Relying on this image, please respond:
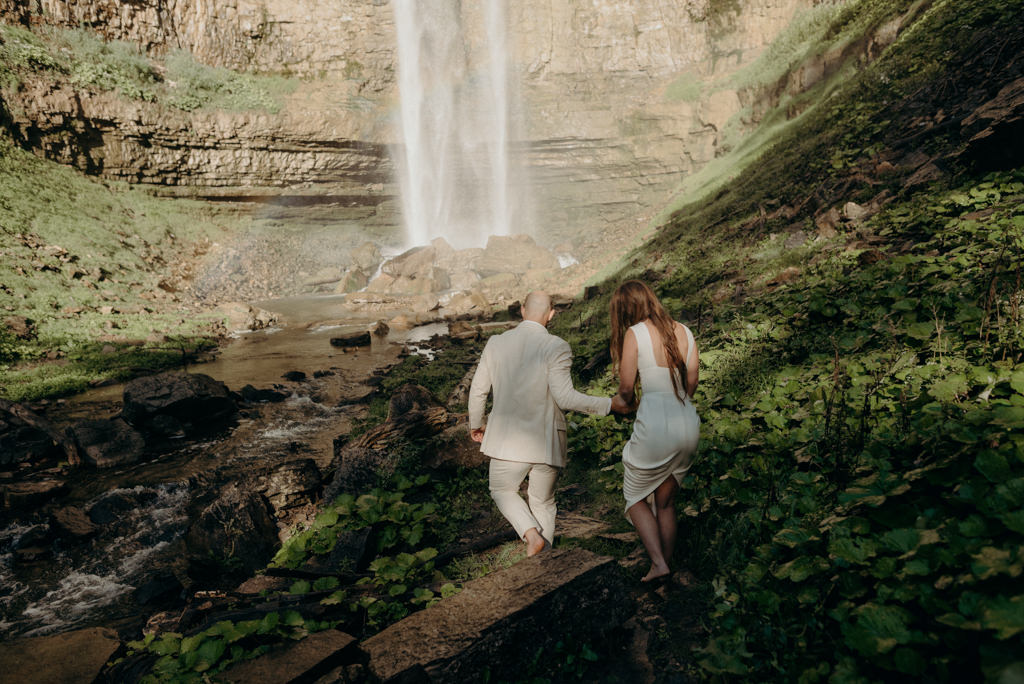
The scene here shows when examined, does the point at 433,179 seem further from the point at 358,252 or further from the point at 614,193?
the point at 614,193

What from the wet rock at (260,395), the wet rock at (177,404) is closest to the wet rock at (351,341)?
the wet rock at (260,395)

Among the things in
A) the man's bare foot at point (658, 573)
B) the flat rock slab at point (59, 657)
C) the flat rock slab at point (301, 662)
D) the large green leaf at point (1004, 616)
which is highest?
the large green leaf at point (1004, 616)

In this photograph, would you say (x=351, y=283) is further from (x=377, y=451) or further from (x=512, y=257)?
(x=377, y=451)

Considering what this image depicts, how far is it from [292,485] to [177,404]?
4.84m

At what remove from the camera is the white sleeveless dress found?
3.25m

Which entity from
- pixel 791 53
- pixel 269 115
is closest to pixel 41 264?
pixel 269 115

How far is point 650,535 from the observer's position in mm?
3424

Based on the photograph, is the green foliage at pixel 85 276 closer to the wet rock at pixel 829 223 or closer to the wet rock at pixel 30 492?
the wet rock at pixel 30 492

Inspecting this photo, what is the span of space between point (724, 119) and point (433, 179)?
72.4 ft

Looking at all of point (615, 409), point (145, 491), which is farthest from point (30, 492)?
point (615, 409)

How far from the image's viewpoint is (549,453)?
3621mm

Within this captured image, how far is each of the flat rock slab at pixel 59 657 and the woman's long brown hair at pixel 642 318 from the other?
4161 millimetres

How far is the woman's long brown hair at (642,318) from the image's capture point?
330cm

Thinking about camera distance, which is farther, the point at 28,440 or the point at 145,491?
the point at 28,440
